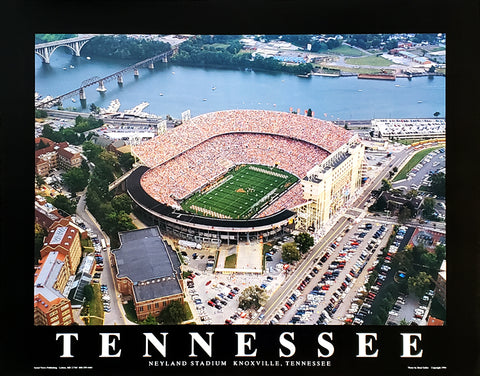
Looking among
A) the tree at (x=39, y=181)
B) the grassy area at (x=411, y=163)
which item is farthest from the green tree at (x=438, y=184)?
the tree at (x=39, y=181)

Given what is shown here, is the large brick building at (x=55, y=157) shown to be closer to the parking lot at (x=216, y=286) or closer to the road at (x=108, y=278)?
the road at (x=108, y=278)

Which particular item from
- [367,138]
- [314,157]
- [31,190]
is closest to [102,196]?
[31,190]

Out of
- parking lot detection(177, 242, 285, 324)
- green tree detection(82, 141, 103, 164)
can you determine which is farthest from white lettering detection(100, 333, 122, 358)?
green tree detection(82, 141, 103, 164)

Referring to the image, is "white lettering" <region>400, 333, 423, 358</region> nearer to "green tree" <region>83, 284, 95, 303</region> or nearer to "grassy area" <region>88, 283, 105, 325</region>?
"grassy area" <region>88, 283, 105, 325</region>

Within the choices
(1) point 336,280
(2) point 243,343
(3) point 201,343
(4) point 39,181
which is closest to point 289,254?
(1) point 336,280

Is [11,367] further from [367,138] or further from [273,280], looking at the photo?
[367,138]

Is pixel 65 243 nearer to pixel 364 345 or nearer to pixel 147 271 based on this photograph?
pixel 147 271
